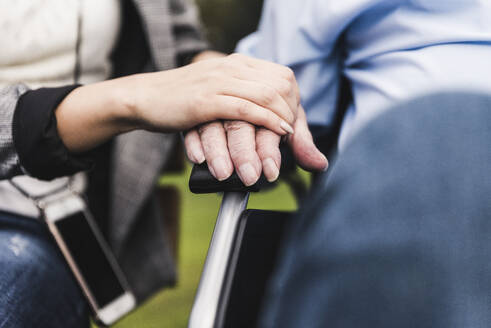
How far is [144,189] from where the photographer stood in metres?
1.06

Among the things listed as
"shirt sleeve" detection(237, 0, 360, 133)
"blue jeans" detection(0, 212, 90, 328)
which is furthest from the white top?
"shirt sleeve" detection(237, 0, 360, 133)

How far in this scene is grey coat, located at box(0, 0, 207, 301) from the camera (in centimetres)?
105

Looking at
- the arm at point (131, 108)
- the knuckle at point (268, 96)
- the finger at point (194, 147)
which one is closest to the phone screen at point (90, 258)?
the arm at point (131, 108)

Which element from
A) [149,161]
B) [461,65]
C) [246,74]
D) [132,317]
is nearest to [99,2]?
[149,161]

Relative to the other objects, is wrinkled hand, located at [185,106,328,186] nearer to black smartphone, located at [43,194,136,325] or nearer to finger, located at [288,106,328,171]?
finger, located at [288,106,328,171]

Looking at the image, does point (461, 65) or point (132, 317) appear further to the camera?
point (132, 317)

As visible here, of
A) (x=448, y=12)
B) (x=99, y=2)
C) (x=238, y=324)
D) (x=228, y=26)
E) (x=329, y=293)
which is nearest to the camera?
(x=329, y=293)

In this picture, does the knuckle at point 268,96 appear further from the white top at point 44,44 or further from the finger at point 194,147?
the white top at point 44,44

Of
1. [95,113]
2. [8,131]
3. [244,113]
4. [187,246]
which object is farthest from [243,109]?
[187,246]

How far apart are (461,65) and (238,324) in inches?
18.8

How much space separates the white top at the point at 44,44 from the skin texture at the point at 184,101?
271 millimetres

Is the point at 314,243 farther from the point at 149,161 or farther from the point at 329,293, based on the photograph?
the point at 149,161

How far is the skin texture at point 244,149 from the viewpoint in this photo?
0.56m

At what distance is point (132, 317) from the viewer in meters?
1.75
